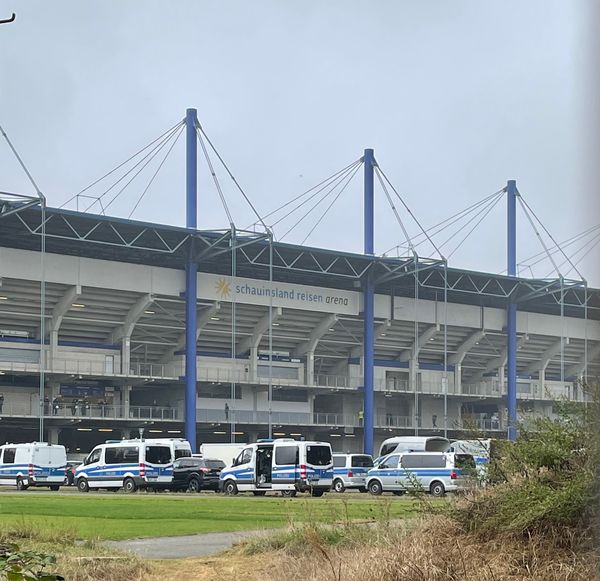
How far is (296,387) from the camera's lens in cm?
7719

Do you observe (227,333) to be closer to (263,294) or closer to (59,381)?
(263,294)

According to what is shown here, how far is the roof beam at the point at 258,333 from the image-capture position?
74400mm

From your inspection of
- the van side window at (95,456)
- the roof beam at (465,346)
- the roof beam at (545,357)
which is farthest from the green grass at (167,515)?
the roof beam at (545,357)

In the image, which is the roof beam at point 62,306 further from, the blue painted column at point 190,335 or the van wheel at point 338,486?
the van wheel at point 338,486

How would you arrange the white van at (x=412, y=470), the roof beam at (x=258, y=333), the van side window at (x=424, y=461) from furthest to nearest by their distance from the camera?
the roof beam at (x=258, y=333)
the van side window at (x=424, y=461)
the white van at (x=412, y=470)

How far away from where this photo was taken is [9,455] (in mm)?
48000

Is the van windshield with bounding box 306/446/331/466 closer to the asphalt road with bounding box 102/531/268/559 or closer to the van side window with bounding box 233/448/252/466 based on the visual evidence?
the van side window with bounding box 233/448/252/466

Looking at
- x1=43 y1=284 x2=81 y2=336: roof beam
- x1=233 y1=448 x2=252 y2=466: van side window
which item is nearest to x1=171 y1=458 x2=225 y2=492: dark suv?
x1=233 y1=448 x2=252 y2=466: van side window

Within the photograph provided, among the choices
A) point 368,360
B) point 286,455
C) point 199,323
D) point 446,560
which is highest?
point 199,323

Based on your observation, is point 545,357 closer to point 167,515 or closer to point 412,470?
point 412,470

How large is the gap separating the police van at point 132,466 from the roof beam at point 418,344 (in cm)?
3813

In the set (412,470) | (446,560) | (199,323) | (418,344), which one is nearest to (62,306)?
(199,323)

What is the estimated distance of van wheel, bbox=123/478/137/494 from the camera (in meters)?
44.6

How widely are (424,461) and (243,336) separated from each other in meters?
36.8
